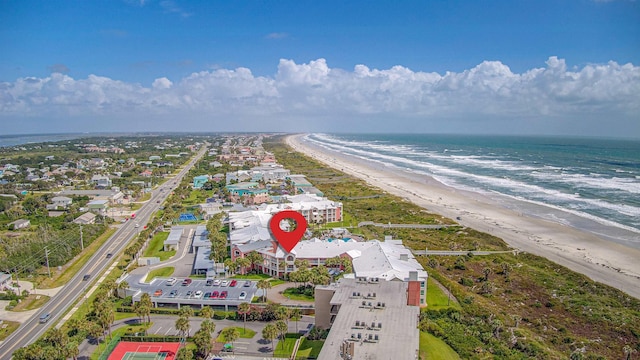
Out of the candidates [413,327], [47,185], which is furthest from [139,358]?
[47,185]

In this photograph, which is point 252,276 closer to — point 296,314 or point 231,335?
point 296,314

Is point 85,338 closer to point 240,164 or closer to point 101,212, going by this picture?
point 101,212

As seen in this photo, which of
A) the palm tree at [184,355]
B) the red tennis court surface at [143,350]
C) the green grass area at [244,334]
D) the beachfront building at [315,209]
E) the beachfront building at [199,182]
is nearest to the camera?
the palm tree at [184,355]

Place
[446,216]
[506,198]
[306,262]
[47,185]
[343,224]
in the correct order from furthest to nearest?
1. [47,185]
2. [506,198]
3. [446,216]
4. [343,224]
5. [306,262]

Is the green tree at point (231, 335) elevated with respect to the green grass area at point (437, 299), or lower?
elevated

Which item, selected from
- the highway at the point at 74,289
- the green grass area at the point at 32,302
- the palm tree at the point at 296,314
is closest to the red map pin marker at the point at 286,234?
the palm tree at the point at 296,314

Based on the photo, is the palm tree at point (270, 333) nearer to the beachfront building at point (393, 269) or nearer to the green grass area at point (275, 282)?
the beachfront building at point (393, 269)

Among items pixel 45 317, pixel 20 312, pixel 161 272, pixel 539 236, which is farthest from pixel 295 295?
pixel 539 236

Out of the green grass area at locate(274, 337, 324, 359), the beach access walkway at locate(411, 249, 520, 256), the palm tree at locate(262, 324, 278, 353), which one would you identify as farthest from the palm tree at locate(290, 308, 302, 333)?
the beach access walkway at locate(411, 249, 520, 256)
